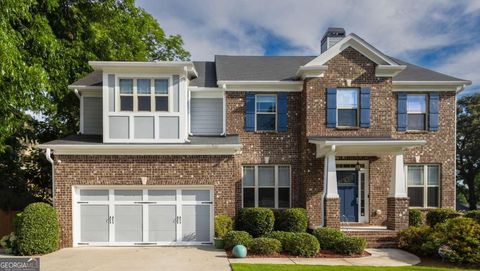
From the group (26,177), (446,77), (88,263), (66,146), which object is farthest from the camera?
(26,177)

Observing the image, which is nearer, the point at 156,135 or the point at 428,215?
the point at 156,135

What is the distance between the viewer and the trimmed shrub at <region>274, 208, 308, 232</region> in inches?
510

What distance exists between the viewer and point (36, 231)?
11594mm

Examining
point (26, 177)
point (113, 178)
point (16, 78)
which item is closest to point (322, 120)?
point (113, 178)

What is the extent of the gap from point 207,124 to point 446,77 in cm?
1009

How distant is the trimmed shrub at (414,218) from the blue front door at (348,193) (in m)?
2.14

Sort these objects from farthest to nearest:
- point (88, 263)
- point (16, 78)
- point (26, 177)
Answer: point (26, 177)
point (16, 78)
point (88, 263)

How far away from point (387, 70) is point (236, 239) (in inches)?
336

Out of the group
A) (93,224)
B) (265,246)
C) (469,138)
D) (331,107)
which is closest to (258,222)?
(265,246)

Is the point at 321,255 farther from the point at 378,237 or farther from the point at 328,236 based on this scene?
the point at 378,237

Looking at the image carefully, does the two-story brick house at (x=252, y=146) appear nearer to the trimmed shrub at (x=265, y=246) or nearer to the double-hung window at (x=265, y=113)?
the double-hung window at (x=265, y=113)

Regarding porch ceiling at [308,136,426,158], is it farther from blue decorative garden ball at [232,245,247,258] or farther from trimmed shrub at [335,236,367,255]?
blue decorative garden ball at [232,245,247,258]

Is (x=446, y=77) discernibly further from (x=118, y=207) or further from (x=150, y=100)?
(x=118, y=207)

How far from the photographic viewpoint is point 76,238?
12.8 m
